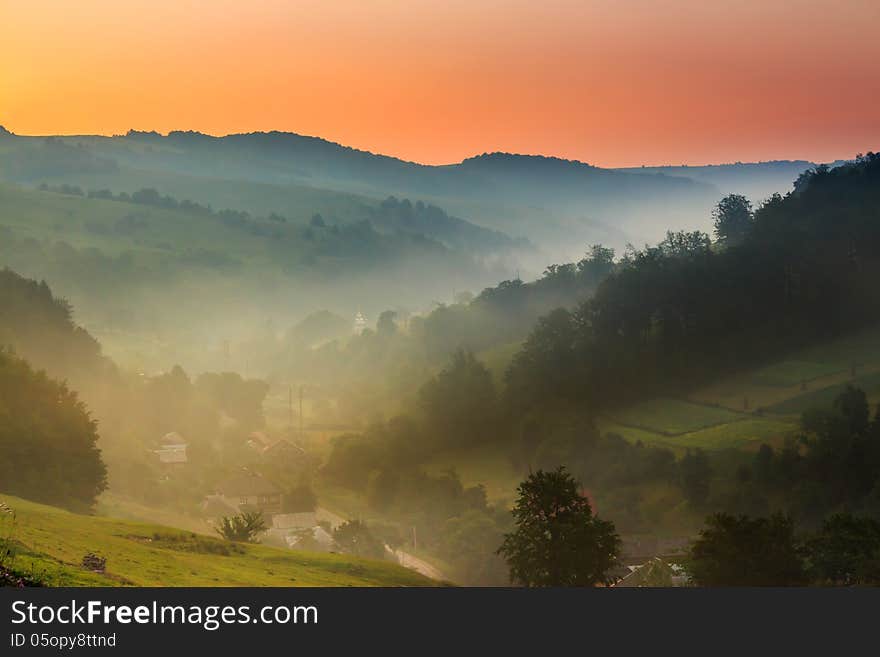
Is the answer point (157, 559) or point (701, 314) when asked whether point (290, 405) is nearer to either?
point (701, 314)

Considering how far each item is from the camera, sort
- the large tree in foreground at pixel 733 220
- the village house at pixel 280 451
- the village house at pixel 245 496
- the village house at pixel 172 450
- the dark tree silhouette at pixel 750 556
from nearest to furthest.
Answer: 1. the dark tree silhouette at pixel 750 556
2. the village house at pixel 245 496
3. the village house at pixel 172 450
4. the village house at pixel 280 451
5. the large tree in foreground at pixel 733 220

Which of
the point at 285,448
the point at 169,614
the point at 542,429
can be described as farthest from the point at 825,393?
the point at 169,614

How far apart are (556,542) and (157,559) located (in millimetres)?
19111

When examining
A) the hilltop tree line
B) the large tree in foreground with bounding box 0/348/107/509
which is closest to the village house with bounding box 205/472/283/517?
the large tree in foreground with bounding box 0/348/107/509

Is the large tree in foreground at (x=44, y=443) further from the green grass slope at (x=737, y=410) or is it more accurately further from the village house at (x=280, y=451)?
the green grass slope at (x=737, y=410)

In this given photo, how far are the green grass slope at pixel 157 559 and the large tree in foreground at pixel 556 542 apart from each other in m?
7.49

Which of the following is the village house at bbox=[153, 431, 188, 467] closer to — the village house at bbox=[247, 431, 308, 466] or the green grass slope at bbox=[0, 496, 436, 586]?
the village house at bbox=[247, 431, 308, 466]

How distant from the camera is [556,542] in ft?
168

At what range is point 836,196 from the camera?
541ft

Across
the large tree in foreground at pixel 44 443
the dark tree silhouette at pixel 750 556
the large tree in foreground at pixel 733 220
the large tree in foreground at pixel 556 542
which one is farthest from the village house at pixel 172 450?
the large tree in foreground at pixel 733 220

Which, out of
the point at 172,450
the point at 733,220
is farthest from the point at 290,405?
the point at 733,220

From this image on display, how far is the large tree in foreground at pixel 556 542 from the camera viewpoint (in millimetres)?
51062

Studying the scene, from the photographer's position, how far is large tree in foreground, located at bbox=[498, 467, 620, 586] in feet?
168

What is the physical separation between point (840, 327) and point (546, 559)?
93.9 m
